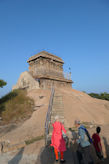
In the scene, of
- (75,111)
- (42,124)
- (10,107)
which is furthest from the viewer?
(10,107)

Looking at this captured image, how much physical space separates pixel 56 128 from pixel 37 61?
14.4 metres

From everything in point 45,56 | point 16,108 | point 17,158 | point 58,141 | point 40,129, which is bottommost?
point 17,158

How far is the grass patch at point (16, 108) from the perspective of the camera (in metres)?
10.8

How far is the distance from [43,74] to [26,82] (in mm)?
2764

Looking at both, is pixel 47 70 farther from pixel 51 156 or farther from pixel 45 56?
pixel 51 156

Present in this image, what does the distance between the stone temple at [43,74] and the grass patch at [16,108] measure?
9.67 feet

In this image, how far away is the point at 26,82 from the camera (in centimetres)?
1652

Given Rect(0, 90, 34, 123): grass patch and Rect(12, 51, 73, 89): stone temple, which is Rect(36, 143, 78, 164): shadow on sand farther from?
Rect(12, 51, 73, 89): stone temple

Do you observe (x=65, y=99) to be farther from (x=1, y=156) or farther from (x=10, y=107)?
(x=1, y=156)

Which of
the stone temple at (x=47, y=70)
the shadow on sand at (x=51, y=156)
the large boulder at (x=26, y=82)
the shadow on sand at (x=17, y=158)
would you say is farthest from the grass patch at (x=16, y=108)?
the shadow on sand at (x=51, y=156)

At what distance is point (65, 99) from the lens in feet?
40.6

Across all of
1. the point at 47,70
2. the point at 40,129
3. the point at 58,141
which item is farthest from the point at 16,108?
the point at 58,141

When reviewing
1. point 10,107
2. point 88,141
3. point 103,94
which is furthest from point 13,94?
point 103,94

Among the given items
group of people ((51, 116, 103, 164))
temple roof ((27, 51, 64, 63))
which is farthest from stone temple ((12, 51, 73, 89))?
group of people ((51, 116, 103, 164))
